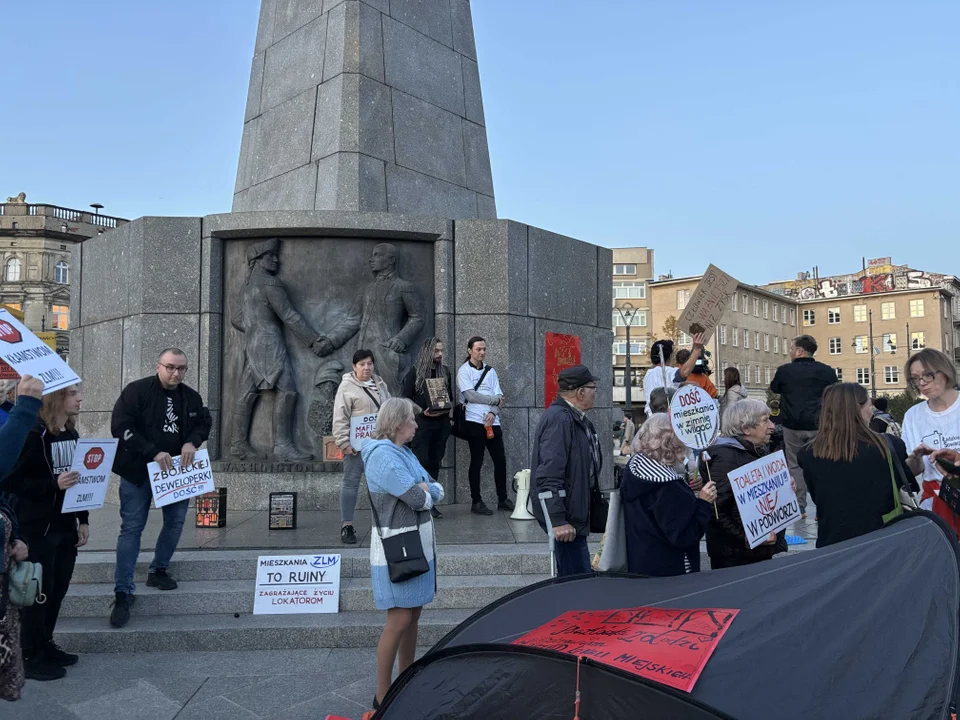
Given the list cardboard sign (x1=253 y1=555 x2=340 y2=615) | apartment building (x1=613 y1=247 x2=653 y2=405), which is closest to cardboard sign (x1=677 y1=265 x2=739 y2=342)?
cardboard sign (x1=253 y1=555 x2=340 y2=615)

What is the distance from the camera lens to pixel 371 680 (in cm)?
496

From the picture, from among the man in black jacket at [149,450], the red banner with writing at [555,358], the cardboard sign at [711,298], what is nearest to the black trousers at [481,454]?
the red banner with writing at [555,358]

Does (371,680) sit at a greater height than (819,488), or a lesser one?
lesser

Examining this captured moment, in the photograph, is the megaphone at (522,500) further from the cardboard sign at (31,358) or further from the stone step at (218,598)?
the cardboard sign at (31,358)

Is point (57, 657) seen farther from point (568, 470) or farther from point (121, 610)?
point (568, 470)

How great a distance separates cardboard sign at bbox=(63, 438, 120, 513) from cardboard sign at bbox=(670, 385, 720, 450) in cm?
389

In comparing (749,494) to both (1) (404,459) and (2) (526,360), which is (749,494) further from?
(2) (526,360)

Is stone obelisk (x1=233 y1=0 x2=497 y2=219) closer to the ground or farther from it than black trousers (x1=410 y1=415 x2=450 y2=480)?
farther from it

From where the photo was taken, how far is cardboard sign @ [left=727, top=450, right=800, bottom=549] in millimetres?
4328

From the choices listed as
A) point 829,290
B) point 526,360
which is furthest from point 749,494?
point 829,290

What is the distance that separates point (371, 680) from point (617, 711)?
2927 millimetres

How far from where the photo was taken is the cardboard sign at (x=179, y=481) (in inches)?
231

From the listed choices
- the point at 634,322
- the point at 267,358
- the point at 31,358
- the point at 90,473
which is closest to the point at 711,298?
the point at 267,358

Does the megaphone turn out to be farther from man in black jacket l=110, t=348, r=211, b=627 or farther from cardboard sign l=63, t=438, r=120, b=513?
cardboard sign l=63, t=438, r=120, b=513
